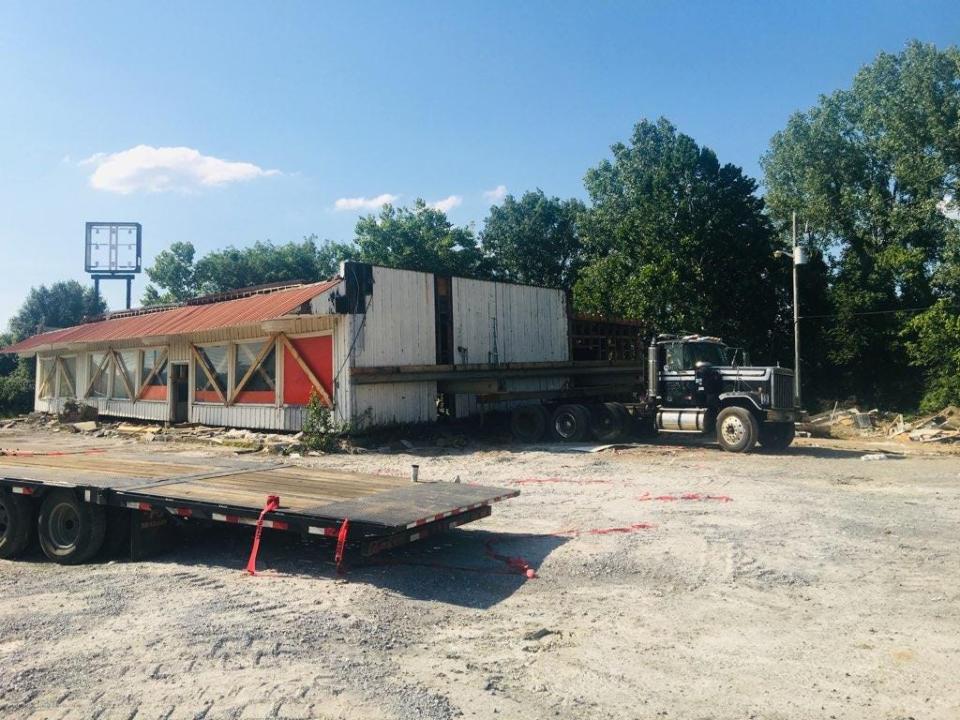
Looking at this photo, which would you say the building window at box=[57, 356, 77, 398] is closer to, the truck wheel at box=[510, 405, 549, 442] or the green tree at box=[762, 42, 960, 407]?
the truck wheel at box=[510, 405, 549, 442]

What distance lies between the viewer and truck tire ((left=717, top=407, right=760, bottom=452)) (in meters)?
17.5

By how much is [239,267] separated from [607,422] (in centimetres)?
4311

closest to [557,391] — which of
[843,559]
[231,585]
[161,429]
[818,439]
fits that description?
[818,439]

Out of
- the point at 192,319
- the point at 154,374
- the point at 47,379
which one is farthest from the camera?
the point at 47,379

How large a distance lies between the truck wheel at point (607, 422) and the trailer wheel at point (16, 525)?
Result: 48.3ft

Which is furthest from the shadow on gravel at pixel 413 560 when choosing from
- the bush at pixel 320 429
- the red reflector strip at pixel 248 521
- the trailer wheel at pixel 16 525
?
the bush at pixel 320 429

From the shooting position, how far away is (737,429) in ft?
58.1

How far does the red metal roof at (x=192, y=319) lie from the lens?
65.4ft

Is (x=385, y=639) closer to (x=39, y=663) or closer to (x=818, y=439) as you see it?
(x=39, y=663)

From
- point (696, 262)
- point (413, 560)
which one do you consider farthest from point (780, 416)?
point (696, 262)

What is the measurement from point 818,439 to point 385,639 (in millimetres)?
→ 20131

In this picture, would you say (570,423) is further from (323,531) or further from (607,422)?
(323,531)

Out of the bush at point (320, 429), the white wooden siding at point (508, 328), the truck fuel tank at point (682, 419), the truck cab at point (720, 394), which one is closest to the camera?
the truck cab at point (720, 394)

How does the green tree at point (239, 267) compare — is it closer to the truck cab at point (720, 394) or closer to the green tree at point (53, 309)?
the green tree at point (53, 309)
